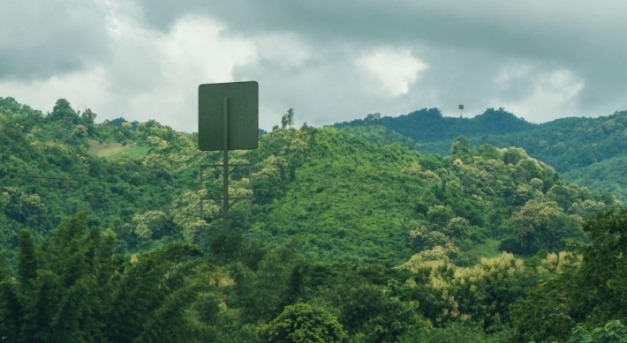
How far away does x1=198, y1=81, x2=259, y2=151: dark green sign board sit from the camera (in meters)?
28.5

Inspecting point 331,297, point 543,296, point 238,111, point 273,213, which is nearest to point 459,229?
point 273,213

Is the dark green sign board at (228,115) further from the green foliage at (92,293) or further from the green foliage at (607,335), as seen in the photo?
the green foliage at (607,335)

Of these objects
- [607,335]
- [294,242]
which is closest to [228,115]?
[607,335]

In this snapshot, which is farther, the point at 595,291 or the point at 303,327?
the point at 303,327

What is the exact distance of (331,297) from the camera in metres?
51.9

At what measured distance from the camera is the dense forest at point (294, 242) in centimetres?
3056

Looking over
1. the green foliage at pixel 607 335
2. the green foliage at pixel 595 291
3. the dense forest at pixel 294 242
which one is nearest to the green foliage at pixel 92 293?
the dense forest at pixel 294 242

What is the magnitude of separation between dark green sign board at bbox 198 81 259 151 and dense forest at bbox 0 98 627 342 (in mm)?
1747

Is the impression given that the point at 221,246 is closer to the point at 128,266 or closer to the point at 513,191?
the point at 128,266

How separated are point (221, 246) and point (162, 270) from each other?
93.9 feet

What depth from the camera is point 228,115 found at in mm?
28734

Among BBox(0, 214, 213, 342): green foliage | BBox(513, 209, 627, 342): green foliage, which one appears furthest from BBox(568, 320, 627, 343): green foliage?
BBox(0, 214, 213, 342): green foliage

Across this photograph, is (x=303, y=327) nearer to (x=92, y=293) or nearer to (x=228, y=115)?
(x=92, y=293)

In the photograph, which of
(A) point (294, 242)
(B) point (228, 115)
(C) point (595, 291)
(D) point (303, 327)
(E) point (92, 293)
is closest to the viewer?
(B) point (228, 115)
